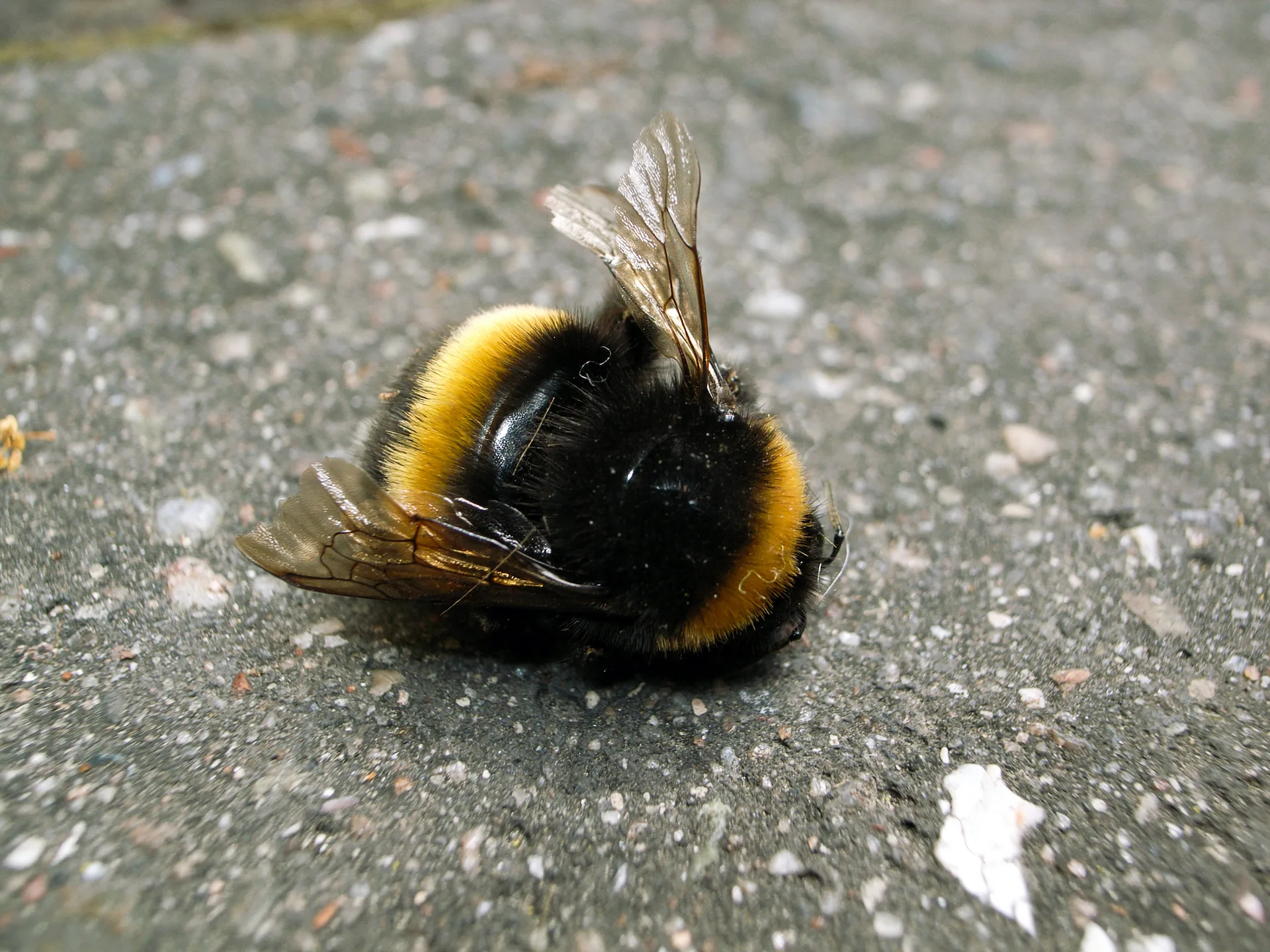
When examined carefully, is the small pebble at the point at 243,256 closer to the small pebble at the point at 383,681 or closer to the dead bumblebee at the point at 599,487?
the dead bumblebee at the point at 599,487

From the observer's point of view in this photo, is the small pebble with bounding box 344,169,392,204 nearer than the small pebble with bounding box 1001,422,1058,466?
No

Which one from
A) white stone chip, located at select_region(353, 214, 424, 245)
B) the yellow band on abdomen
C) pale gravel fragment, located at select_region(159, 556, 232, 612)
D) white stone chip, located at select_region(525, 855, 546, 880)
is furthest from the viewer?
white stone chip, located at select_region(353, 214, 424, 245)

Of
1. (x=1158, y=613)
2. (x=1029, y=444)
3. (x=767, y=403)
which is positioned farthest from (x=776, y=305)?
(x=1158, y=613)

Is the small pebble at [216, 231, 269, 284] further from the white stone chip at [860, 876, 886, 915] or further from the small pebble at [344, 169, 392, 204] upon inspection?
the white stone chip at [860, 876, 886, 915]

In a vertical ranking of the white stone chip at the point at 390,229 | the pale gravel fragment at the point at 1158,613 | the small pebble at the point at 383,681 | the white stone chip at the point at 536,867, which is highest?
the white stone chip at the point at 390,229

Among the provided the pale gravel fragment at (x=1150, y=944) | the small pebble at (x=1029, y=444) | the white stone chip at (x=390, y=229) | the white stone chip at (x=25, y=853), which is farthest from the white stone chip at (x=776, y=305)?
the white stone chip at (x=25, y=853)

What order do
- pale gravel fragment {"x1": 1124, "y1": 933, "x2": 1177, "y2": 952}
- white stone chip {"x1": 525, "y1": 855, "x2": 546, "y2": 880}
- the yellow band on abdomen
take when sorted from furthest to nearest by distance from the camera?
the yellow band on abdomen < white stone chip {"x1": 525, "y1": 855, "x2": 546, "y2": 880} < pale gravel fragment {"x1": 1124, "y1": 933, "x2": 1177, "y2": 952}

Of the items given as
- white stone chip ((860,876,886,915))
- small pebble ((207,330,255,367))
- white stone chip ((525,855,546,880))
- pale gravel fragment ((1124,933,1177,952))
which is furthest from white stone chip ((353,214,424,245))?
pale gravel fragment ((1124,933,1177,952))
